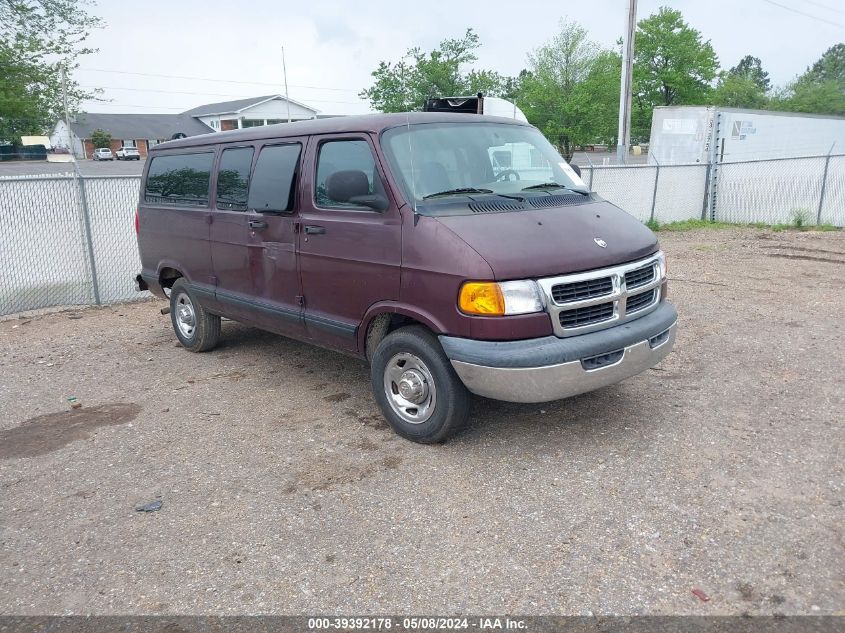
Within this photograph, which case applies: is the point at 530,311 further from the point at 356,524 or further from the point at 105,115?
the point at 105,115

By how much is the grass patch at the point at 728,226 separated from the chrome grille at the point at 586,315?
39.9 feet

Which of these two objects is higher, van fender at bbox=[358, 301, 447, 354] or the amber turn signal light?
the amber turn signal light

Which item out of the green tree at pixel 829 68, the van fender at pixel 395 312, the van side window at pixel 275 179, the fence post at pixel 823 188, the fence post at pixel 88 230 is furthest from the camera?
the green tree at pixel 829 68

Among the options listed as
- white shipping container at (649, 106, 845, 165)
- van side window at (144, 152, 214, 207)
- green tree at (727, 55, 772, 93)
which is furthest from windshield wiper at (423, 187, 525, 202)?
green tree at (727, 55, 772, 93)

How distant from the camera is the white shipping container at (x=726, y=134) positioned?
1975 cm

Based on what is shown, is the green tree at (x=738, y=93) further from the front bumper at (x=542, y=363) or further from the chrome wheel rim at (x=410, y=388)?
the chrome wheel rim at (x=410, y=388)

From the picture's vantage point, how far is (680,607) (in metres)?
2.79

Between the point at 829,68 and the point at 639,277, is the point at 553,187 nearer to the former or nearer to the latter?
the point at 639,277

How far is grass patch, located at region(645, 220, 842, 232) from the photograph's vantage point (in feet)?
50.5

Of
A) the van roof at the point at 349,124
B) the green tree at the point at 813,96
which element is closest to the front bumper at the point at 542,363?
the van roof at the point at 349,124

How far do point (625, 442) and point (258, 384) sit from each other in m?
3.15

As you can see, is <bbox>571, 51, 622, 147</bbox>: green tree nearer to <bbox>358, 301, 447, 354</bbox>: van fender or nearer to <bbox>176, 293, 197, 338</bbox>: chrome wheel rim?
<bbox>176, 293, 197, 338</bbox>: chrome wheel rim

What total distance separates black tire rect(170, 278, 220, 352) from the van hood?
3.37 meters

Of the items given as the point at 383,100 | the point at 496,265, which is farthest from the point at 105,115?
the point at 496,265
